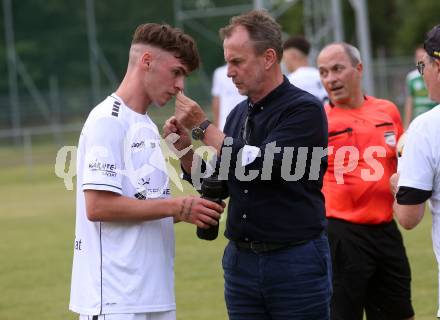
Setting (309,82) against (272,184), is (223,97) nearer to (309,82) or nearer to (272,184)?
(309,82)

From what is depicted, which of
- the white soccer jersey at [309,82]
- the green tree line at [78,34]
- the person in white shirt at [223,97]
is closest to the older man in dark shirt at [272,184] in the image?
the white soccer jersey at [309,82]

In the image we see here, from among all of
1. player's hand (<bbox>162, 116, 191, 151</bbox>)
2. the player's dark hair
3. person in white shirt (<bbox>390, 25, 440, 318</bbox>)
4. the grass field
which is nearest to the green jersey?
the grass field

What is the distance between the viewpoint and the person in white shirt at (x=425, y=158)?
14.2 feet

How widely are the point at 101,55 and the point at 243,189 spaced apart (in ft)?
101

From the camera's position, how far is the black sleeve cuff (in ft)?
14.4

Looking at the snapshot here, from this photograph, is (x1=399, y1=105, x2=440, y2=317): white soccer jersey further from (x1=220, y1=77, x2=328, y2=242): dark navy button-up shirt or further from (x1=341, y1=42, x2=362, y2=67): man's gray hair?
(x1=341, y1=42, x2=362, y2=67): man's gray hair

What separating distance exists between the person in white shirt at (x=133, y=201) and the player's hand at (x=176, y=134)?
117mm

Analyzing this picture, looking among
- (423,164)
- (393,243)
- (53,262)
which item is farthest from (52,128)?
(423,164)

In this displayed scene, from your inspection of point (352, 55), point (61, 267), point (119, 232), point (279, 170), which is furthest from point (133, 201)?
point (61, 267)

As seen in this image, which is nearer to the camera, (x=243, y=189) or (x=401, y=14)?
(x=243, y=189)

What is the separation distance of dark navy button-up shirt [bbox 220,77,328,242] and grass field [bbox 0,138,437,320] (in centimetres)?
347

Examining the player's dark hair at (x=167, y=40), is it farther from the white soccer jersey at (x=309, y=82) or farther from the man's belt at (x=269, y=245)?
the white soccer jersey at (x=309, y=82)

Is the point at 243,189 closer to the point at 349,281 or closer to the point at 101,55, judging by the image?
the point at 349,281

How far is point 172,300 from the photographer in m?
4.88
